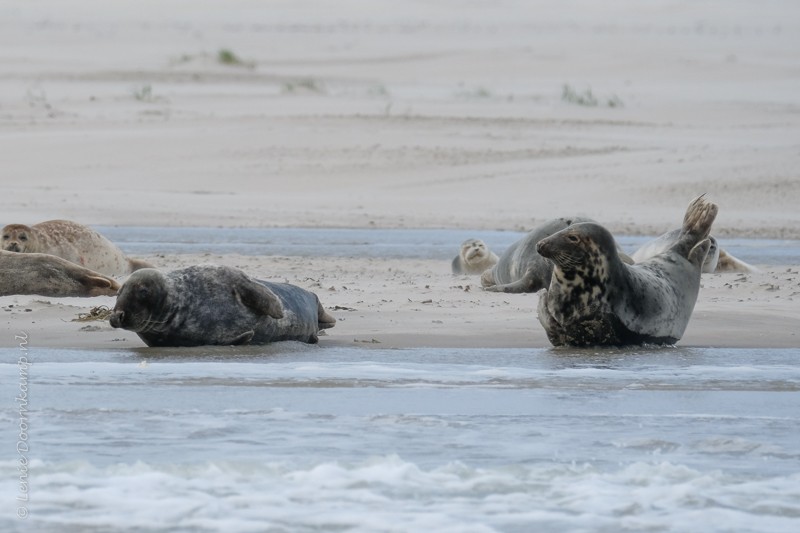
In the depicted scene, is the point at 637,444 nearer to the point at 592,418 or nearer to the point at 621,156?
the point at 592,418

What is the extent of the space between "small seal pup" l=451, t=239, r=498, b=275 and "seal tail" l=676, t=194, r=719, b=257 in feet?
11.1

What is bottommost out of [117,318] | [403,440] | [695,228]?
[403,440]

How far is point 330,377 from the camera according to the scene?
19.4 feet

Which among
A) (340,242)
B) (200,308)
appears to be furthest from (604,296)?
(340,242)

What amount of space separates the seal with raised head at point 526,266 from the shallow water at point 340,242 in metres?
2.50

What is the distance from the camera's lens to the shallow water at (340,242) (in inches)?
476

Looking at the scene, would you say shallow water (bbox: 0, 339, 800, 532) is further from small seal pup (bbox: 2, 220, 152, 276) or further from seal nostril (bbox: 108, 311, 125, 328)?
small seal pup (bbox: 2, 220, 152, 276)

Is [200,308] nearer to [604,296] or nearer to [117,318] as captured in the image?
[117,318]

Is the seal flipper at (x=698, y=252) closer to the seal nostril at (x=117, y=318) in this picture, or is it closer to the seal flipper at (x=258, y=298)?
the seal flipper at (x=258, y=298)

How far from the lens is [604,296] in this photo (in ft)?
21.4

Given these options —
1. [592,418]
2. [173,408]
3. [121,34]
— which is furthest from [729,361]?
[121,34]

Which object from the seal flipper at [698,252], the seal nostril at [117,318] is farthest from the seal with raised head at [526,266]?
the seal nostril at [117,318]

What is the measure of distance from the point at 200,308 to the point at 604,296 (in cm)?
184

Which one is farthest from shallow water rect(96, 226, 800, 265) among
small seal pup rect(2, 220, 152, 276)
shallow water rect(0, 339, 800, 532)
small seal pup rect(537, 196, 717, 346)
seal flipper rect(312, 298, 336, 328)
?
shallow water rect(0, 339, 800, 532)
